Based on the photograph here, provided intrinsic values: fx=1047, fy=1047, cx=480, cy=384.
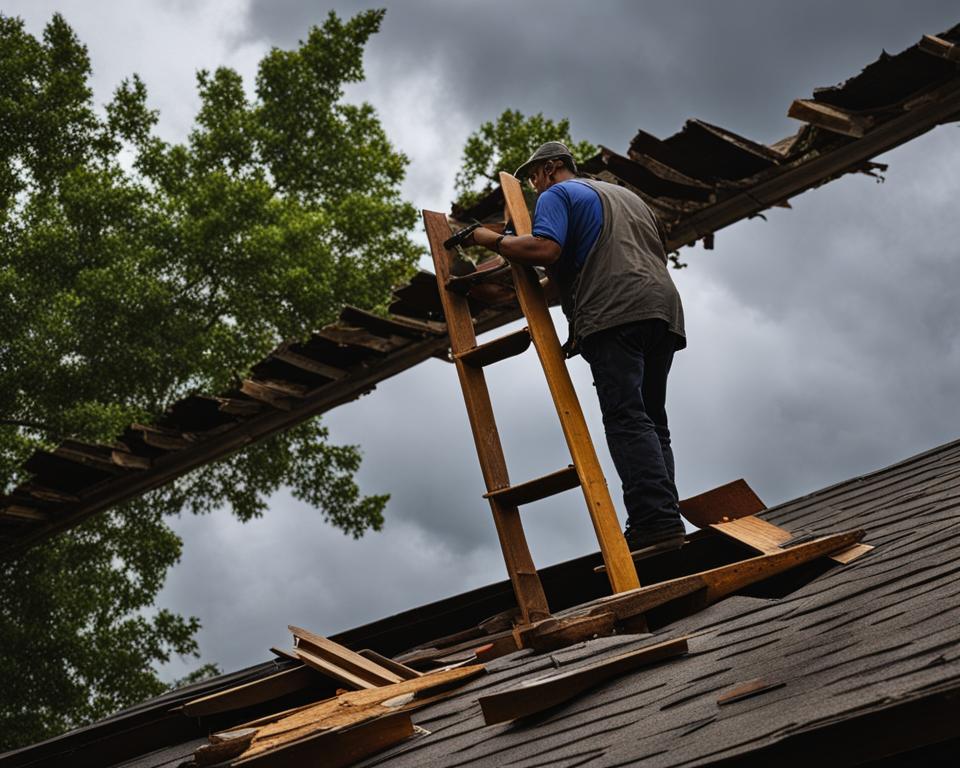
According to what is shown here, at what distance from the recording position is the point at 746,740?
1.78 meters

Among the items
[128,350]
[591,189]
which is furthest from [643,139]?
[128,350]

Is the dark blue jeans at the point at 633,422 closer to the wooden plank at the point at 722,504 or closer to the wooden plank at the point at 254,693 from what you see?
the wooden plank at the point at 722,504

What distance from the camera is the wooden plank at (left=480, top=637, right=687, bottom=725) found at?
2.52 meters

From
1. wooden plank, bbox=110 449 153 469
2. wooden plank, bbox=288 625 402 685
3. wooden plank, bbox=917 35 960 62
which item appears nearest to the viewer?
wooden plank, bbox=288 625 402 685

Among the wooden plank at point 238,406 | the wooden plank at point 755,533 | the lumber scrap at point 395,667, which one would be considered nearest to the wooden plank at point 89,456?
the wooden plank at point 238,406

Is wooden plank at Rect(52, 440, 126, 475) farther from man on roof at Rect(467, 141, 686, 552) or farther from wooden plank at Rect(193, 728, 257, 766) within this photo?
wooden plank at Rect(193, 728, 257, 766)

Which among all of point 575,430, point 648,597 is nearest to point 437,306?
point 575,430

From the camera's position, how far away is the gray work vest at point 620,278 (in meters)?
4.04

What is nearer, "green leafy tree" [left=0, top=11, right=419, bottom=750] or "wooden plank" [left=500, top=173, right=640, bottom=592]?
"wooden plank" [left=500, top=173, right=640, bottom=592]

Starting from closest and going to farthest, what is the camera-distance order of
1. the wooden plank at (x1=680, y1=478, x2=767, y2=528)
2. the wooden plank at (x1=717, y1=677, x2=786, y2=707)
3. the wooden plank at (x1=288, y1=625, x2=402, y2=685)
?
the wooden plank at (x1=717, y1=677, x2=786, y2=707) < the wooden plank at (x1=288, y1=625, x2=402, y2=685) < the wooden plank at (x1=680, y1=478, x2=767, y2=528)

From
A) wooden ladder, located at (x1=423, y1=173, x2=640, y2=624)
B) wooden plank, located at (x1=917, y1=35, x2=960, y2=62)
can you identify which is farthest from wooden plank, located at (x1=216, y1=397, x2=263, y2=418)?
wooden plank, located at (x1=917, y1=35, x2=960, y2=62)

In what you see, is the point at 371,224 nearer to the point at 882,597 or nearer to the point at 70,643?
the point at 70,643

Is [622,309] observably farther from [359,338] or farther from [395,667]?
[359,338]

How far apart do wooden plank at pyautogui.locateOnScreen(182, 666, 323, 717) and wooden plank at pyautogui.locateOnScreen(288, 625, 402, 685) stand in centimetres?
9
